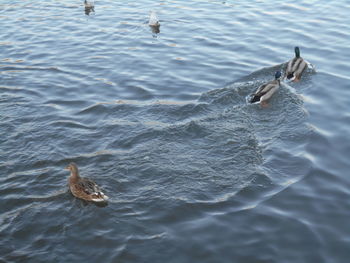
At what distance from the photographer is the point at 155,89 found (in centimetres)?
1225

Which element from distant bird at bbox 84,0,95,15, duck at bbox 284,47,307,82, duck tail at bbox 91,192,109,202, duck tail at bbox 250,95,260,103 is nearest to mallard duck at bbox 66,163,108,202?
duck tail at bbox 91,192,109,202

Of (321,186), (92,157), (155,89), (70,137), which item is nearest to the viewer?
(321,186)

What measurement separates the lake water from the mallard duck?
0.51 ft

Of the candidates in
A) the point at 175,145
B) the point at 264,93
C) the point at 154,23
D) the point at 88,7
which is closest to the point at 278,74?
the point at 264,93

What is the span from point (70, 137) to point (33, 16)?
410 inches

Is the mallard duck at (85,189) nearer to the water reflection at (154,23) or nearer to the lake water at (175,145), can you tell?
the lake water at (175,145)

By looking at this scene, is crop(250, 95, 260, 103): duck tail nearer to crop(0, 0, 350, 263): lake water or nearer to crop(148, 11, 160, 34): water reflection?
crop(0, 0, 350, 263): lake water

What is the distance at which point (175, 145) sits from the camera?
9477 mm

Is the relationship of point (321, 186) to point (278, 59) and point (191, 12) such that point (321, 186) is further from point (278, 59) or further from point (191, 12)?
point (191, 12)

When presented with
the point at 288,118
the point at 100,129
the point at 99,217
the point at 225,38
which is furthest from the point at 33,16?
the point at 99,217

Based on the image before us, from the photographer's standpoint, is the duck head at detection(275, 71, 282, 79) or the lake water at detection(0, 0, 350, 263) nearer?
the lake water at detection(0, 0, 350, 263)

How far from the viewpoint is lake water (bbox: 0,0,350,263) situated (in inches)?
284

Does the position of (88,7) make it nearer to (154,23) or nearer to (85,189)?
(154,23)

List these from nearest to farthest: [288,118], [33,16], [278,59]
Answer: [288,118] → [278,59] → [33,16]
